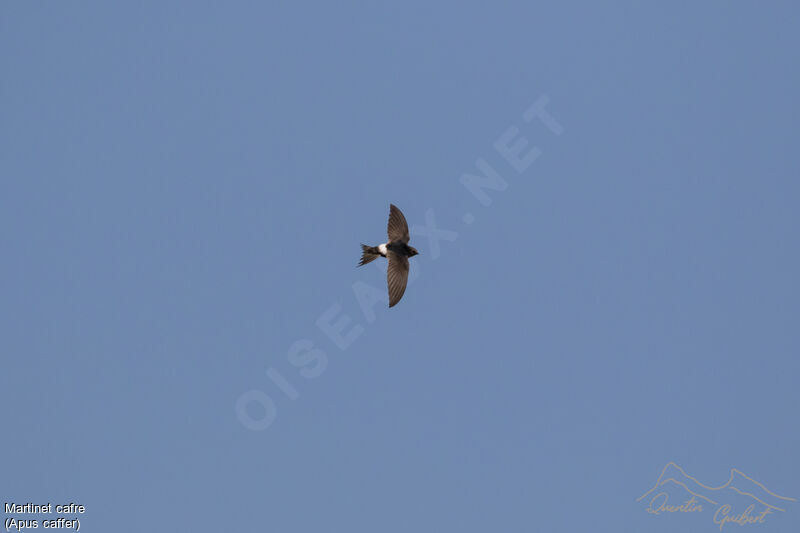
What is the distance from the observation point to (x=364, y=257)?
2132 inches

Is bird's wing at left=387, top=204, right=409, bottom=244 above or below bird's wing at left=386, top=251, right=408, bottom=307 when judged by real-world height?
above

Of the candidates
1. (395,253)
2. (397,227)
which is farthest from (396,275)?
(397,227)

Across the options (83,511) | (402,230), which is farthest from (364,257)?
(83,511)

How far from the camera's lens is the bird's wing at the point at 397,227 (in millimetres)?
54531

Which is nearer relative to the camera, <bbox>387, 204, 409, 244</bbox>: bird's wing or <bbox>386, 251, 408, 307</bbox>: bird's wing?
<bbox>386, 251, 408, 307</bbox>: bird's wing

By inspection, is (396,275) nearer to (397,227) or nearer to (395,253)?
(395,253)

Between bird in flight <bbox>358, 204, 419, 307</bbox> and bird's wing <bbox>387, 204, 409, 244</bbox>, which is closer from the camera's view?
bird in flight <bbox>358, 204, 419, 307</bbox>

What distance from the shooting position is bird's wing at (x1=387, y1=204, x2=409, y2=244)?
5453 centimetres

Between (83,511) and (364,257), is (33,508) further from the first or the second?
(364,257)

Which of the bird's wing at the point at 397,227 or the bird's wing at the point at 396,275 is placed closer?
the bird's wing at the point at 396,275

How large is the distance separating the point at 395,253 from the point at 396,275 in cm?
76

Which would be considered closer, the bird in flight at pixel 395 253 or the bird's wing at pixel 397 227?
the bird in flight at pixel 395 253

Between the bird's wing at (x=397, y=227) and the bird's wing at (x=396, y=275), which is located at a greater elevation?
the bird's wing at (x=397, y=227)

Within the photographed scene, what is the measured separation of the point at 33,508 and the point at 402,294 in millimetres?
11310
